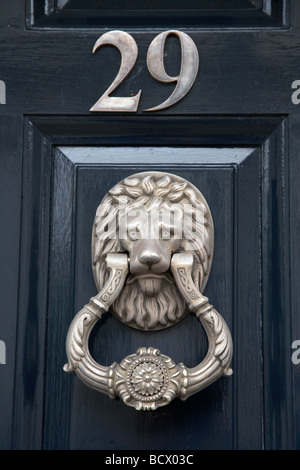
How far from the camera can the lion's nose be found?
1.26m

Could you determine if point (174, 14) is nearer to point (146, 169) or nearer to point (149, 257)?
point (146, 169)

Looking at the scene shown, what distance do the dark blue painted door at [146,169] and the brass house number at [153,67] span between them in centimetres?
1

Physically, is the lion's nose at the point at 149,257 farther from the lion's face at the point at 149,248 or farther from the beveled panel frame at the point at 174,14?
the beveled panel frame at the point at 174,14

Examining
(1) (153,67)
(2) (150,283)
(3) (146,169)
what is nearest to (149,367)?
(2) (150,283)

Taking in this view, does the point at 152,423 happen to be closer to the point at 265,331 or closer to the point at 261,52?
the point at 265,331

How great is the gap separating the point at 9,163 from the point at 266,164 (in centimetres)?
40

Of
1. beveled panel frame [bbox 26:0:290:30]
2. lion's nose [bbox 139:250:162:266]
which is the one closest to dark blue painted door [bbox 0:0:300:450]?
beveled panel frame [bbox 26:0:290:30]

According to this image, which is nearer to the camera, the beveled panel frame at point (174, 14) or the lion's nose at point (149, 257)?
the lion's nose at point (149, 257)

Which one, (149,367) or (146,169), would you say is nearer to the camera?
(149,367)

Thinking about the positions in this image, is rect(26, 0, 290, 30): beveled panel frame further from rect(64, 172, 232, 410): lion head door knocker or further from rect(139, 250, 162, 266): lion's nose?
rect(139, 250, 162, 266): lion's nose

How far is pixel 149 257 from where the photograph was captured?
4.14 ft

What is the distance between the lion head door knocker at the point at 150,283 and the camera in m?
1.24

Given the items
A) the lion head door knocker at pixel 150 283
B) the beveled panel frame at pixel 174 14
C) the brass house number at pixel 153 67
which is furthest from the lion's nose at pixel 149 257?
the beveled panel frame at pixel 174 14

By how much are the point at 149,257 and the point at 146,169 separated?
17 centimetres
